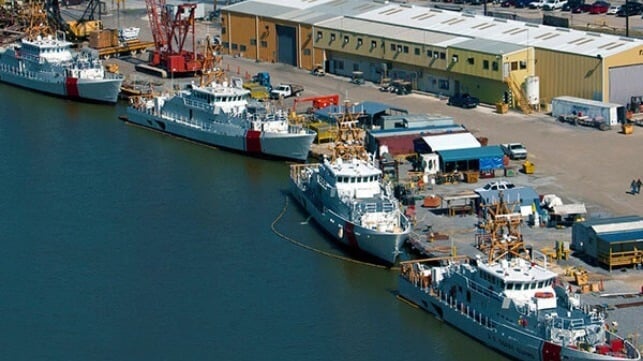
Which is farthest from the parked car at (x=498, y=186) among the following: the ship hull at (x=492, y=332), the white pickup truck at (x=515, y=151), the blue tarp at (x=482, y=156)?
the ship hull at (x=492, y=332)

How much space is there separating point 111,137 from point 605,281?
76.0 feet

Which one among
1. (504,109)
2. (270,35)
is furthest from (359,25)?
(504,109)

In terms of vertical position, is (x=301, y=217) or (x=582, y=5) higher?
(x=582, y=5)

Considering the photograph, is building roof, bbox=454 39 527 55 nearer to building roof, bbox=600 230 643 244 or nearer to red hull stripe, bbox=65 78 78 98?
red hull stripe, bbox=65 78 78 98

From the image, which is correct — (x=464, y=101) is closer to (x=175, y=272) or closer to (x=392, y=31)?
(x=392, y=31)

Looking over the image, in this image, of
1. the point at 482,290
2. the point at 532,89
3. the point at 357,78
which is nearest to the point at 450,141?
the point at 532,89

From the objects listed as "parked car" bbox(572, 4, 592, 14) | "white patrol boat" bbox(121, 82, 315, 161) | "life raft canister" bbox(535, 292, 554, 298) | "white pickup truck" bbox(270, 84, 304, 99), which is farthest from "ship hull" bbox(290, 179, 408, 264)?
"parked car" bbox(572, 4, 592, 14)

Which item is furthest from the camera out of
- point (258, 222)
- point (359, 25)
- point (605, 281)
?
point (359, 25)

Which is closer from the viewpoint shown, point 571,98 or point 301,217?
point 301,217

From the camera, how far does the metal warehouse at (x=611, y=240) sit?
123ft

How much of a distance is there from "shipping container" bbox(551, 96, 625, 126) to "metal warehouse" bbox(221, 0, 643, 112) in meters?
1.01

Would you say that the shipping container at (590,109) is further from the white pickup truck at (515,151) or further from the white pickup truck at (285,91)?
the white pickup truck at (285,91)

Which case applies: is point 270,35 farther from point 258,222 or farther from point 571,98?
point 258,222

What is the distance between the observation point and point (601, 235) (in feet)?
124
